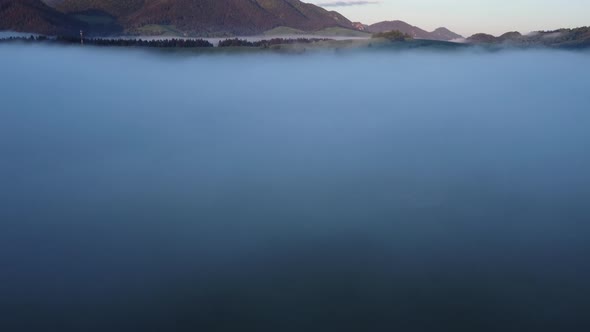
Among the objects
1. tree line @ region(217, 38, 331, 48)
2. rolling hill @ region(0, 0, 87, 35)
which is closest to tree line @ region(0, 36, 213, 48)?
tree line @ region(217, 38, 331, 48)

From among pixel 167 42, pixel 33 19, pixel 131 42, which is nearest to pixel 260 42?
pixel 167 42

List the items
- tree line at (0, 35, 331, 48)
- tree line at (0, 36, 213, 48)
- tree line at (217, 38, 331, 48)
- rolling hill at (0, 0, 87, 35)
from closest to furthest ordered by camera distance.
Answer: tree line at (217, 38, 331, 48) < tree line at (0, 35, 331, 48) < tree line at (0, 36, 213, 48) < rolling hill at (0, 0, 87, 35)

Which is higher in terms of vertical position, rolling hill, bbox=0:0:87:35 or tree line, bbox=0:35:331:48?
rolling hill, bbox=0:0:87:35

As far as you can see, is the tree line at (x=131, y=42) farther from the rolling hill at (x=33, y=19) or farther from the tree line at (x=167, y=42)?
the rolling hill at (x=33, y=19)

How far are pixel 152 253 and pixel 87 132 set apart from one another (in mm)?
58434

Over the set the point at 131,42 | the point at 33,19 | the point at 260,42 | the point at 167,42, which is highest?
the point at 33,19

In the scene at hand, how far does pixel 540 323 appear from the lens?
16141 millimetres

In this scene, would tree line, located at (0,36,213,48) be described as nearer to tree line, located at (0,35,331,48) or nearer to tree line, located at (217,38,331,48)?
tree line, located at (0,35,331,48)

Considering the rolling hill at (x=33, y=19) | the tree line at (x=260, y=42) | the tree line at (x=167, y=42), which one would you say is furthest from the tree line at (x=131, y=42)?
the rolling hill at (x=33, y=19)

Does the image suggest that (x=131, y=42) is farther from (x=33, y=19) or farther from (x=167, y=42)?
(x=33, y=19)

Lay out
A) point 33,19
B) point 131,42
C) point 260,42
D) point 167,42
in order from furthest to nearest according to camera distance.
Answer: point 33,19 < point 167,42 < point 260,42 < point 131,42

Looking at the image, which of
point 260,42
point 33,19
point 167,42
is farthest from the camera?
point 33,19

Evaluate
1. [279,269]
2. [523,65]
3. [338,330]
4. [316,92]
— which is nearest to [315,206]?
[279,269]

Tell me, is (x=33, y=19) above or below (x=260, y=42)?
above
